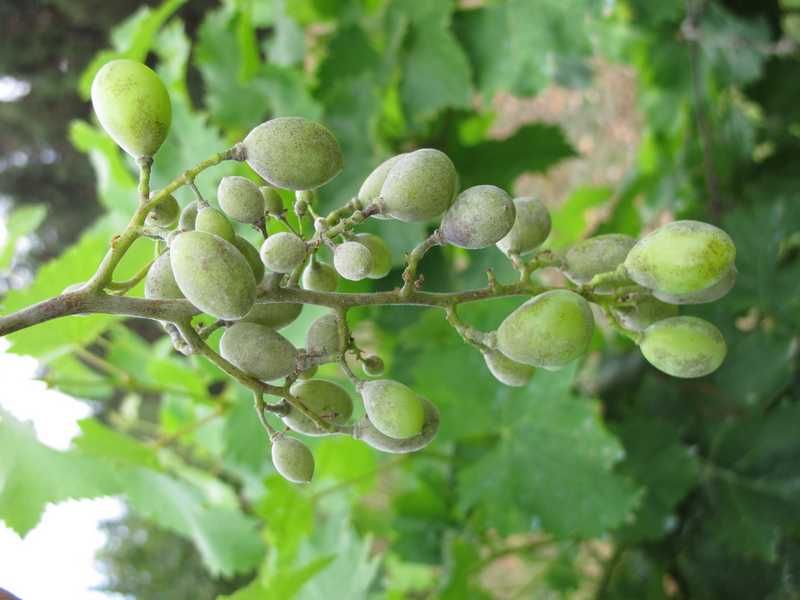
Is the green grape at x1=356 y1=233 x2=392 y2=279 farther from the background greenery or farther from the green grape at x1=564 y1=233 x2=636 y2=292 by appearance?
the background greenery

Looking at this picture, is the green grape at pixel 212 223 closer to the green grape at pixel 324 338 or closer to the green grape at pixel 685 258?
the green grape at pixel 324 338

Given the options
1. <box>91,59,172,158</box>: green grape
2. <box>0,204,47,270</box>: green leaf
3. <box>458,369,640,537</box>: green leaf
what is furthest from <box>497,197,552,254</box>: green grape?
<box>0,204,47,270</box>: green leaf

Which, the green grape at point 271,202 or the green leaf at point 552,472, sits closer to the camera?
the green grape at point 271,202

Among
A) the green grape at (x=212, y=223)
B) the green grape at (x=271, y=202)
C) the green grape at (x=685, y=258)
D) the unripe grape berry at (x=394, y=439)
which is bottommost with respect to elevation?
the unripe grape berry at (x=394, y=439)

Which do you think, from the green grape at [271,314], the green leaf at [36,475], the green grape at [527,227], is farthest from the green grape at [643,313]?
the green leaf at [36,475]

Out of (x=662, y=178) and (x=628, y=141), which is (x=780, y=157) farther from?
(x=628, y=141)

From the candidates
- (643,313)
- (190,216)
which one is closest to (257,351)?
(190,216)
